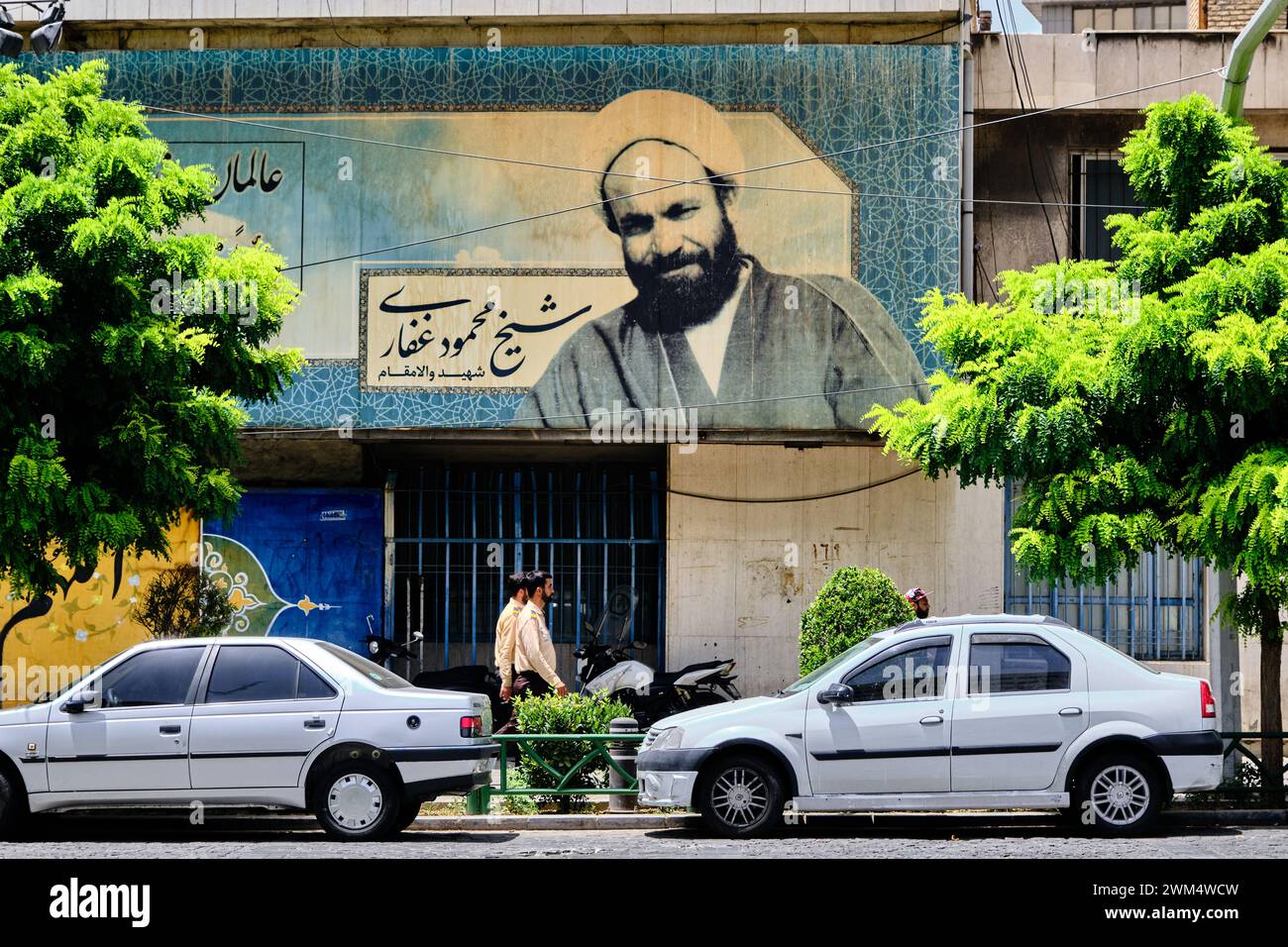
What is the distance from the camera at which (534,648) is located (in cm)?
1327

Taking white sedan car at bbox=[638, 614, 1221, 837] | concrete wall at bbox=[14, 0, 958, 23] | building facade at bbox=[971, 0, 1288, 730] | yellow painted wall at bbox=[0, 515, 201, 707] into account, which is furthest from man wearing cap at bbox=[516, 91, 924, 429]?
white sedan car at bbox=[638, 614, 1221, 837]

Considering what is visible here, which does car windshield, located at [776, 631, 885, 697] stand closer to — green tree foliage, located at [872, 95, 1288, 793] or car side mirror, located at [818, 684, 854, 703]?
car side mirror, located at [818, 684, 854, 703]

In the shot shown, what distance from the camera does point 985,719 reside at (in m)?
10.2

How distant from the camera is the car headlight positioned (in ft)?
34.0

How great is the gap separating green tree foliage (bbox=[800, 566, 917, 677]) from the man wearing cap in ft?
8.11

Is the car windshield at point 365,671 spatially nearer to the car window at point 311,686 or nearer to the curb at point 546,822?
the car window at point 311,686

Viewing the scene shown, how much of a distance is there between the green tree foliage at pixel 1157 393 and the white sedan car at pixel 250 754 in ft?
16.6

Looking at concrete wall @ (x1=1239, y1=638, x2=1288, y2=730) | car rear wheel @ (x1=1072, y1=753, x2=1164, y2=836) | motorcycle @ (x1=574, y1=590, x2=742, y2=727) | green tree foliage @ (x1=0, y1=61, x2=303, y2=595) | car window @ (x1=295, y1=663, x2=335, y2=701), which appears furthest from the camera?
concrete wall @ (x1=1239, y1=638, x2=1288, y2=730)

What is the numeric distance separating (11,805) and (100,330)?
12.6 ft

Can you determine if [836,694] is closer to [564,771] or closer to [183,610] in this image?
[564,771]

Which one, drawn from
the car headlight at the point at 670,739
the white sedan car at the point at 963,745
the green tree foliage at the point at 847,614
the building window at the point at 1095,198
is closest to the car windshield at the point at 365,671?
the car headlight at the point at 670,739
